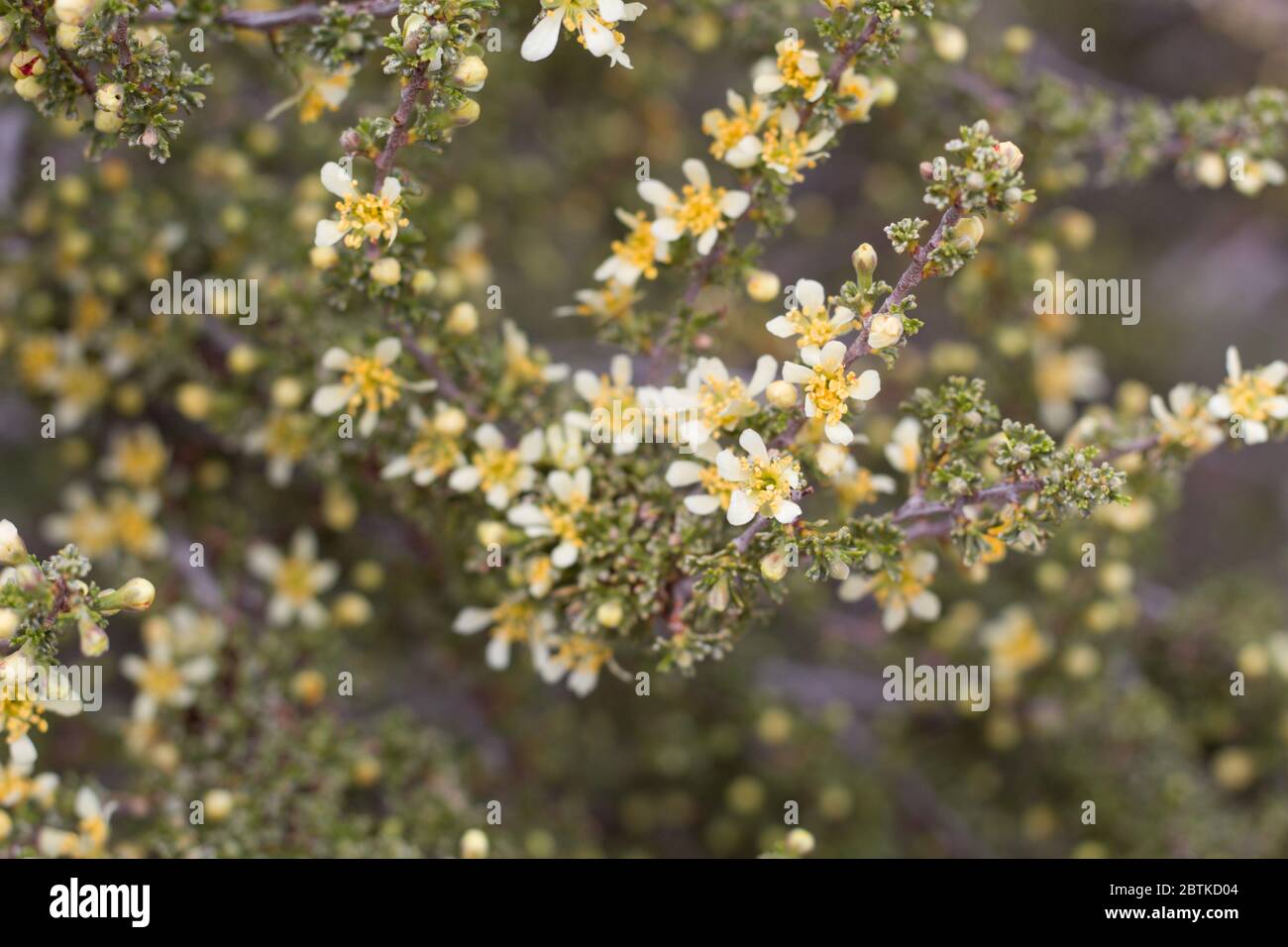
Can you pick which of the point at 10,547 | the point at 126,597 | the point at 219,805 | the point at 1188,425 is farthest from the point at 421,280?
the point at 1188,425

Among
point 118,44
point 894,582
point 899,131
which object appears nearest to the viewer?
point 118,44

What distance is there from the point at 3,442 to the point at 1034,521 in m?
5.34

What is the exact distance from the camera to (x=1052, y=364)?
5.53 meters

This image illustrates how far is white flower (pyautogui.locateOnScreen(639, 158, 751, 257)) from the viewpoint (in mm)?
3736

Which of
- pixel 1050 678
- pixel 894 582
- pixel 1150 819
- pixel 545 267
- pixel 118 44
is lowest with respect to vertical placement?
pixel 1150 819

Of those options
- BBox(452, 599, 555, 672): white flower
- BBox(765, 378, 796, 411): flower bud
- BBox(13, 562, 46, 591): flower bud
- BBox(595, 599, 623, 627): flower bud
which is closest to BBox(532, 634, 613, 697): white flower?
BBox(452, 599, 555, 672): white flower

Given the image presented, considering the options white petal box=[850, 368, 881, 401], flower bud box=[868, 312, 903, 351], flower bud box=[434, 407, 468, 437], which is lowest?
white petal box=[850, 368, 881, 401]

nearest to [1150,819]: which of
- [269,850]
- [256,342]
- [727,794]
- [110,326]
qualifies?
[727,794]

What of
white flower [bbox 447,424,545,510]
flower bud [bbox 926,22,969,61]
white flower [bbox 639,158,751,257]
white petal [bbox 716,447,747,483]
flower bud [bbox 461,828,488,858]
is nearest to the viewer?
white petal [bbox 716,447,747,483]

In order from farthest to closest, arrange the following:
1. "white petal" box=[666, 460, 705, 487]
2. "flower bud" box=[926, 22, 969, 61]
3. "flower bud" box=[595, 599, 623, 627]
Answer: "flower bud" box=[926, 22, 969, 61]
"white petal" box=[666, 460, 705, 487]
"flower bud" box=[595, 599, 623, 627]

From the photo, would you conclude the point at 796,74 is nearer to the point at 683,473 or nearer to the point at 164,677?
the point at 683,473

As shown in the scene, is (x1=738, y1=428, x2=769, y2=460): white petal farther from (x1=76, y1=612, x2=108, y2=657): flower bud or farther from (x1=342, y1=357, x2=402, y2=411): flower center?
(x1=76, y1=612, x2=108, y2=657): flower bud

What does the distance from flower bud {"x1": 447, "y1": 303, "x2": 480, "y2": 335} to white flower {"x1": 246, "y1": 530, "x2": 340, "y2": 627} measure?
1458 millimetres

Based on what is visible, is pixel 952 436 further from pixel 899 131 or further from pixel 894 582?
pixel 899 131
